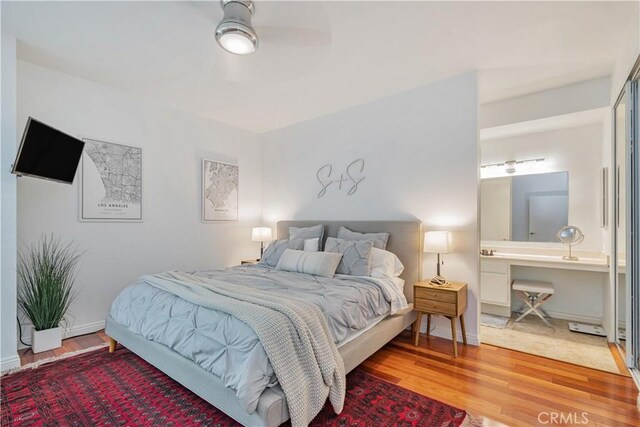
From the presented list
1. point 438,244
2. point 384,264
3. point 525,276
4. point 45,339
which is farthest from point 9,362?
point 525,276

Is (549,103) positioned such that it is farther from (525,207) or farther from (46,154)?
(46,154)

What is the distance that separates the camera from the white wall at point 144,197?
3096 mm

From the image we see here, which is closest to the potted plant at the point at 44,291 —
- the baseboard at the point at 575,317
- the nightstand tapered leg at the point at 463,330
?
the nightstand tapered leg at the point at 463,330

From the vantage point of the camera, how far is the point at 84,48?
2.73 meters

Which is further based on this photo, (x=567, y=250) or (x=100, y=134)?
(x=567, y=250)

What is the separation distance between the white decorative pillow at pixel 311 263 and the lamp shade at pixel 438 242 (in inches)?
36.3

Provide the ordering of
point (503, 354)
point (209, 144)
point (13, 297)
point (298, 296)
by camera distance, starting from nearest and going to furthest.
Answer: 1. point (298, 296)
2. point (13, 297)
3. point (503, 354)
4. point (209, 144)

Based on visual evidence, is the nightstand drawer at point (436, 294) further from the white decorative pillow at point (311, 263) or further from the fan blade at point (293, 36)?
the fan blade at point (293, 36)

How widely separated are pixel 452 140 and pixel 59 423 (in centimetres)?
393

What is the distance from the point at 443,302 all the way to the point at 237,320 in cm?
201

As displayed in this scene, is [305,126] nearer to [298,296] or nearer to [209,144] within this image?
[209,144]

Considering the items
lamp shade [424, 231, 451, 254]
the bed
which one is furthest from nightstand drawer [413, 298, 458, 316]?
lamp shade [424, 231, 451, 254]

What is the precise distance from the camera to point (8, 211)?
2.56m

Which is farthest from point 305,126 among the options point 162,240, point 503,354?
point 503,354
